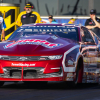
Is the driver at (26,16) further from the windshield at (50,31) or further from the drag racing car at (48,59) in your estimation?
the drag racing car at (48,59)

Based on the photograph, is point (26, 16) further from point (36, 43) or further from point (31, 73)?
point (31, 73)

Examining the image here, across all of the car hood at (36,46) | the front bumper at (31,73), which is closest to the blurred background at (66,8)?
the car hood at (36,46)

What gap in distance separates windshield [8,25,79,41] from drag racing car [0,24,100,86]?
191 millimetres

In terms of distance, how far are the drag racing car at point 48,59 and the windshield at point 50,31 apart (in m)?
0.19

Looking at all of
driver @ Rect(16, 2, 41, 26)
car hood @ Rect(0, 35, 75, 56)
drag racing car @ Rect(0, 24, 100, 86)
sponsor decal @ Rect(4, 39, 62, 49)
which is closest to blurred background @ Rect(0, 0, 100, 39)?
driver @ Rect(16, 2, 41, 26)

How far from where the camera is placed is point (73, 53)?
7898 millimetres

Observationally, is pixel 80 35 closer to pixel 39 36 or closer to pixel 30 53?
pixel 39 36

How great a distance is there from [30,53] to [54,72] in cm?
55

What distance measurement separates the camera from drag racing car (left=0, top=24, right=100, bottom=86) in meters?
7.62

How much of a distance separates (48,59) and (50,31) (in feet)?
5.07

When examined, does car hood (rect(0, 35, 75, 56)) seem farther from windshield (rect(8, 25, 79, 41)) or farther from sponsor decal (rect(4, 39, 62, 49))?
windshield (rect(8, 25, 79, 41))
